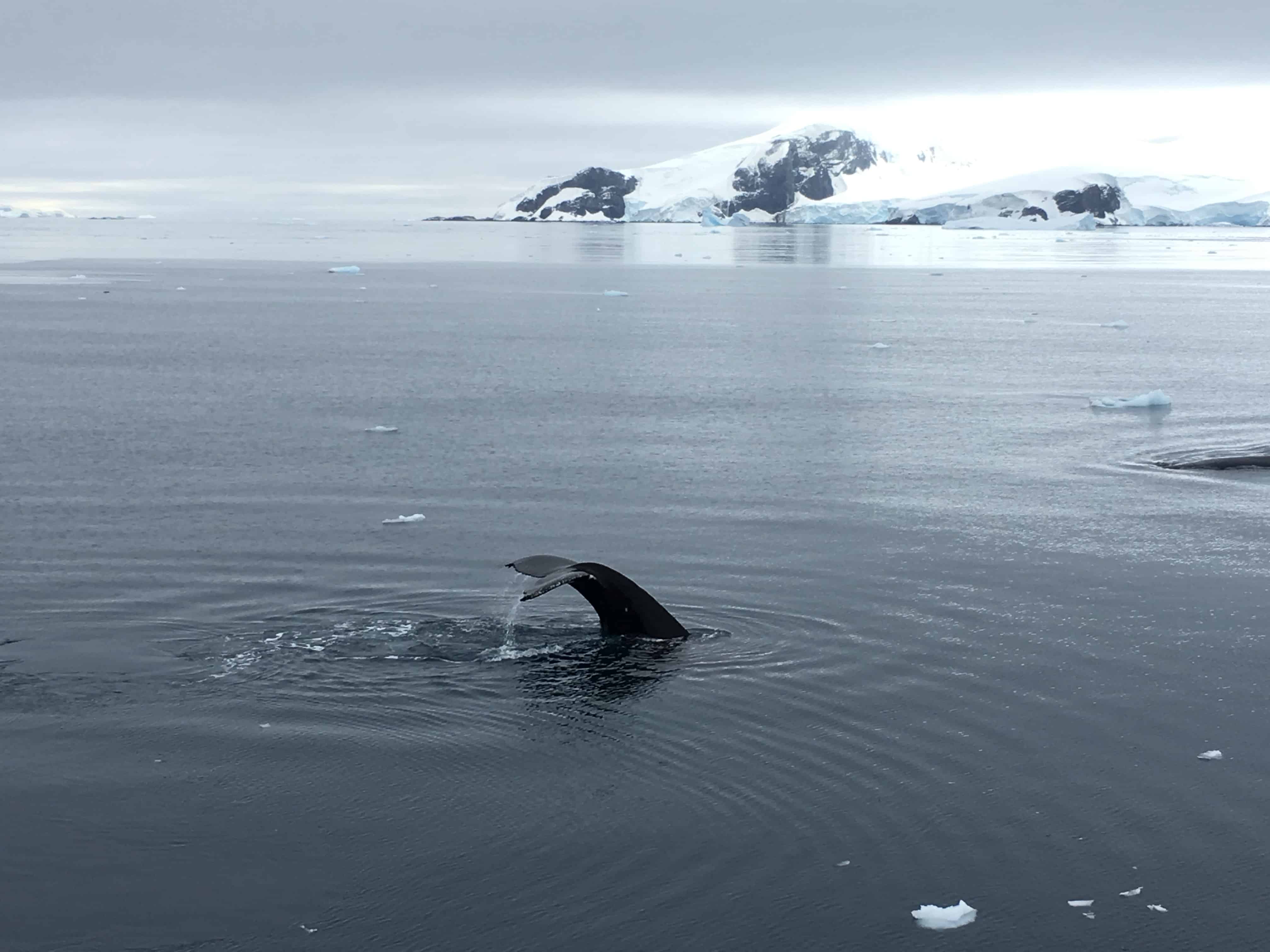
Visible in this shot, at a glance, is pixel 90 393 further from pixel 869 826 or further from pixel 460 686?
pixel 869 826

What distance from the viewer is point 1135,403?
24922mm

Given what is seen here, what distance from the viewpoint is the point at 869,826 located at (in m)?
8.53

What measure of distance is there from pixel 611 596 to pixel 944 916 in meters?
4.67

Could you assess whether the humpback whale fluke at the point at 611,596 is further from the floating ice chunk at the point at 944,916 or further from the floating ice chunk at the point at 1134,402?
the floating ice chunk at the point at 1134,402

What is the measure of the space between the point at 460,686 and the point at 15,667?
329cm

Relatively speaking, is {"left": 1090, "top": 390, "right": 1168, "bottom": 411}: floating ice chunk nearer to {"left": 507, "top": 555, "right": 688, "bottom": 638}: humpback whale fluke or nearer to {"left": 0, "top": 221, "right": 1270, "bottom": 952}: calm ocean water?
{"left": 0, "top": 221, "right": 1270, "bottom": 952}: calm ocean water

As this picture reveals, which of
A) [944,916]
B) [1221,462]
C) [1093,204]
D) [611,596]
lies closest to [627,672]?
[611,596]

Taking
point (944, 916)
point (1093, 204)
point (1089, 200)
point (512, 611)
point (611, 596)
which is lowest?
point (944, 916)

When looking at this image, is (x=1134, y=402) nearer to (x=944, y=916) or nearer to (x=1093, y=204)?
(x=944, y=916)

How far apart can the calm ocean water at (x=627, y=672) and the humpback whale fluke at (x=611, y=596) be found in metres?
0.17

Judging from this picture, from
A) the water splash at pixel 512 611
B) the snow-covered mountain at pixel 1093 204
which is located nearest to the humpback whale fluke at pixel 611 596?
the water splash at pixel 512 611

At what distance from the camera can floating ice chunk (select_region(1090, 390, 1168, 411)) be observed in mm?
24984

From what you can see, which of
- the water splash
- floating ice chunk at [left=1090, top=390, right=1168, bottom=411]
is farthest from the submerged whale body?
the water splash

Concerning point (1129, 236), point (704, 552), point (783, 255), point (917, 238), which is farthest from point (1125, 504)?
point (1129, 236)
